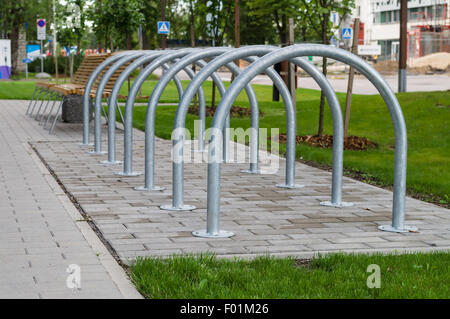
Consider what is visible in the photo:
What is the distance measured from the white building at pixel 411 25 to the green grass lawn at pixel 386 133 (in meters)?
36.9

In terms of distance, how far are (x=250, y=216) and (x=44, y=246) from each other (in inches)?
71.5

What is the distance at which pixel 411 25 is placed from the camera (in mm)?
66688

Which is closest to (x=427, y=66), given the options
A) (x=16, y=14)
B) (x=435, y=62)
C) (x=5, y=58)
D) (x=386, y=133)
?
(x=435, y=62)

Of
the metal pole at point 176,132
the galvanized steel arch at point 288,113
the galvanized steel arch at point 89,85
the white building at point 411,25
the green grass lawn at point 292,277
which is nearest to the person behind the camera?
the green grass lawn at point 292,277

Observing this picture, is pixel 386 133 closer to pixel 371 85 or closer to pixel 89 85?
pixel 89 85

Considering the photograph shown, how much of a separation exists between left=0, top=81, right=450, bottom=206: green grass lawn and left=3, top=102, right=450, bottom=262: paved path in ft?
1.63

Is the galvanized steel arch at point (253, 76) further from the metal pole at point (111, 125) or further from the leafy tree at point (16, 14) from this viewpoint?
the leafy tree at point (16, 14)

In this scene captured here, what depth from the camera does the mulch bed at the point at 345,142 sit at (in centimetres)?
1013

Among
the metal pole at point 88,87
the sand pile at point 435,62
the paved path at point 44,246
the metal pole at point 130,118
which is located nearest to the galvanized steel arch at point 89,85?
the metal pole at point 88,87

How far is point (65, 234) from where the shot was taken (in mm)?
5102

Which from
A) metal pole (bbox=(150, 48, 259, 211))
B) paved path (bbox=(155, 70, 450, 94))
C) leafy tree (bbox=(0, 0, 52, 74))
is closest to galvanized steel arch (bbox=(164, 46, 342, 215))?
metal pole (bbox=(150, 48, 259, 211))

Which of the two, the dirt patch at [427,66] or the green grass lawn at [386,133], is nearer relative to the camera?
the green grass lawn at [386,133]

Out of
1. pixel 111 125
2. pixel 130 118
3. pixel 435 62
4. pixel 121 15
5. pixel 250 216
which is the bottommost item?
pixel 250 216

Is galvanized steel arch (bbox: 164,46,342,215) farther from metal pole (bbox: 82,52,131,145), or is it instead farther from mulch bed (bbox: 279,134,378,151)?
metal pole (bbox: 82,52,131,145)
